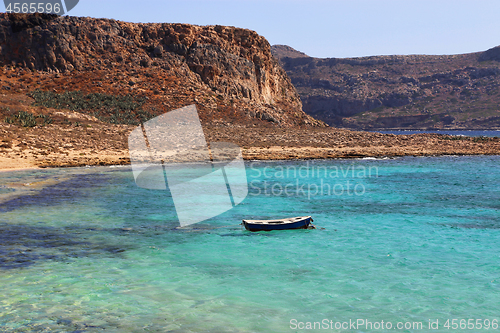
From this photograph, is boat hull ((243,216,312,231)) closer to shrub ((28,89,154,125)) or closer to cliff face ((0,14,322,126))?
shrub ((28,89,154,125))

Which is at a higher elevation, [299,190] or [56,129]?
[56,129]

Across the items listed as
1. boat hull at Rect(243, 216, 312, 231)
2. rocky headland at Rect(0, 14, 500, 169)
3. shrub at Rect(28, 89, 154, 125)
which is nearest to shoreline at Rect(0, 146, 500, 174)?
rocky headland at Rect(0, 14, 500, 169)

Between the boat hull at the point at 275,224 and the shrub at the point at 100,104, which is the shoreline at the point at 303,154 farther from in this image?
the boat hull at the point at 275,224

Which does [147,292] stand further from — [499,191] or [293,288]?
[499,191]

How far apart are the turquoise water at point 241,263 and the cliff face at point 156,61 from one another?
42.6 metres

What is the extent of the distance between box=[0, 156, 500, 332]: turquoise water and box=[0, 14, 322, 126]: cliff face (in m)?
42.6

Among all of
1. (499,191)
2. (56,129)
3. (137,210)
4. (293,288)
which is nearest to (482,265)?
(293,288)

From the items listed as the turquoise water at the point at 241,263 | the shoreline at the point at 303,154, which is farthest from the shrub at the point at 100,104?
the turquoise water at the point at 241,263

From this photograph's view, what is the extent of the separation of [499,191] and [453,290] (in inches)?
699

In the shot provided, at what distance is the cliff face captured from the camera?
64125 mm

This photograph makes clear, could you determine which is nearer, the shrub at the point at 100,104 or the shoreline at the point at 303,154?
the shoreline at the point at 303,154

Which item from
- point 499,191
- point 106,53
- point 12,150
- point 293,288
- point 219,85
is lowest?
point 499,191

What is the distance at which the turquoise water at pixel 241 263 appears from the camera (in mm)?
8703

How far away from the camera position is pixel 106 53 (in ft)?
226
